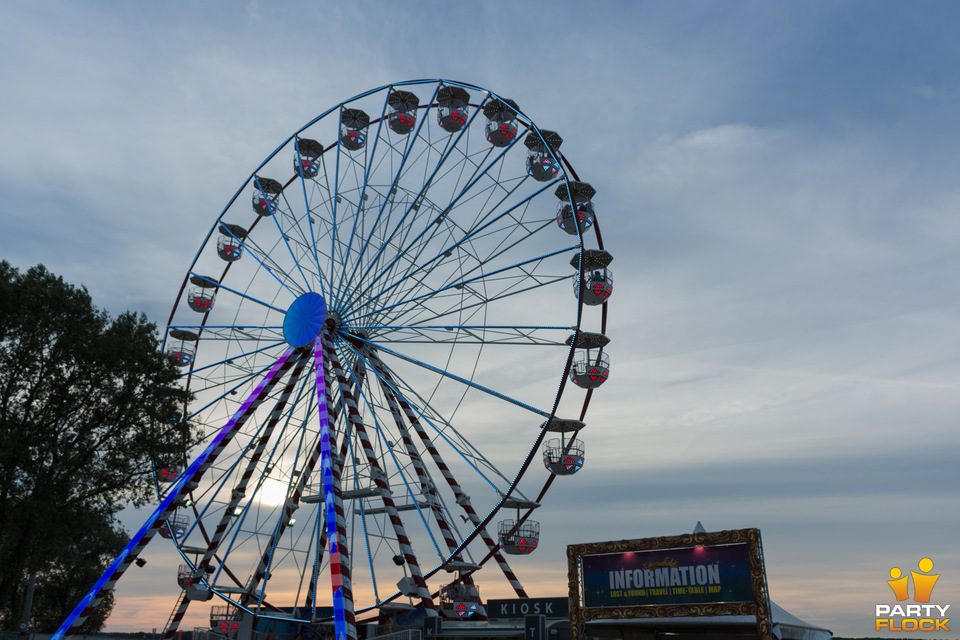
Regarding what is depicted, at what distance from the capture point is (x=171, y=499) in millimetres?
22438

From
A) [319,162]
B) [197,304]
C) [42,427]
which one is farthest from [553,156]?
[42,427]

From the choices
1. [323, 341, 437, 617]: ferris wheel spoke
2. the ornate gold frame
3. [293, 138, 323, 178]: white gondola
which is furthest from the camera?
[293, 138, 323, 178]: white gondola

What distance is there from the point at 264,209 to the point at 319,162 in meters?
3.09

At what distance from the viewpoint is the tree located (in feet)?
78.6

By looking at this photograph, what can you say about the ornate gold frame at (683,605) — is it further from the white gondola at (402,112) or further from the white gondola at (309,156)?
the white gondola at (309,156)

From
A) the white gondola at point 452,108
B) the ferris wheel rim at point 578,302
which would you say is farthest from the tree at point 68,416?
the white gondola at point 452,108

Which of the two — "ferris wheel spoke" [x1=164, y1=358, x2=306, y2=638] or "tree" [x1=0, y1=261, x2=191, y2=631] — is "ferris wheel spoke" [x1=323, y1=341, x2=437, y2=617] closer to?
"ferris wheel spoke" [x1=164, y1=358, x2=306, y2=638]

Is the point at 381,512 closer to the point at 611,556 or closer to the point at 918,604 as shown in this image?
the point at 611,556

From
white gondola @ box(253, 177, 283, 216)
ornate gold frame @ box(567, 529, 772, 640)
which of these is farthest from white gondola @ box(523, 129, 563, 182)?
ornate gold frame @ box(567, 529, 772, 640)

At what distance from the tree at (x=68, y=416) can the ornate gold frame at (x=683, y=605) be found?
15.8 m

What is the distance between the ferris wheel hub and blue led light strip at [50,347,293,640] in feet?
2.00

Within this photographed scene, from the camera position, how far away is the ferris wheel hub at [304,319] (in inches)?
989

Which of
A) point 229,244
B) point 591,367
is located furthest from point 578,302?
point 229,244

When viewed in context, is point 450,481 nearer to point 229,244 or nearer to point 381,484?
point 381,484
